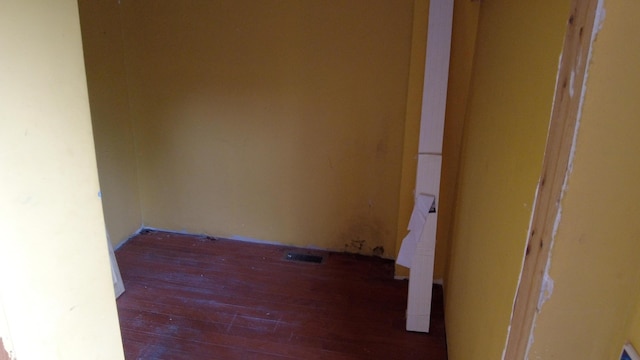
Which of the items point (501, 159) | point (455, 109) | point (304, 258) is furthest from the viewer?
point (304, 258)

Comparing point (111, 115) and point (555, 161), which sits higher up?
point (555, 161)

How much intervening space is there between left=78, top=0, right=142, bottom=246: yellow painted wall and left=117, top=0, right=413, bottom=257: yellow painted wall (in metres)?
0.09

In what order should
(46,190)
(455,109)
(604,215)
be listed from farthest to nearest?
(455,109)
(46,190)
(604,215)

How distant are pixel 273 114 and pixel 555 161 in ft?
8.18

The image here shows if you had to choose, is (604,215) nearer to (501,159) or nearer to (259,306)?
(501,159)

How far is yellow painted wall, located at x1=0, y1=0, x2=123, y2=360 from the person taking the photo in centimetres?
81

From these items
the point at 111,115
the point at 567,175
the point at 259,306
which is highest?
the point at 567,175

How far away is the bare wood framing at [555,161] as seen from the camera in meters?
0.63

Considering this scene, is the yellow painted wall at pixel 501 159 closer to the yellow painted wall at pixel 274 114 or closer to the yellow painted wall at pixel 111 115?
the yellow painted wall at pixel 274 114

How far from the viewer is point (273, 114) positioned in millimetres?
3010

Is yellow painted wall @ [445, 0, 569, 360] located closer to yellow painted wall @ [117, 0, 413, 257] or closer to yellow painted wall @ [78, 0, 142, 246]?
yellow painted wall @ [117, 0, 413, 257]

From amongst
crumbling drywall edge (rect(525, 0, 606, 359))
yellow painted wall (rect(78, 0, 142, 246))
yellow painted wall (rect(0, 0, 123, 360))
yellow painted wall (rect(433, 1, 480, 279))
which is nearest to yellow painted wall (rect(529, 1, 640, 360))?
crumbling drywall edge (rect(525, 0, 606, 359))

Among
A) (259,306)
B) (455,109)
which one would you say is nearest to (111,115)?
(259,306)

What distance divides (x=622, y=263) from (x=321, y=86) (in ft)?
7.96
